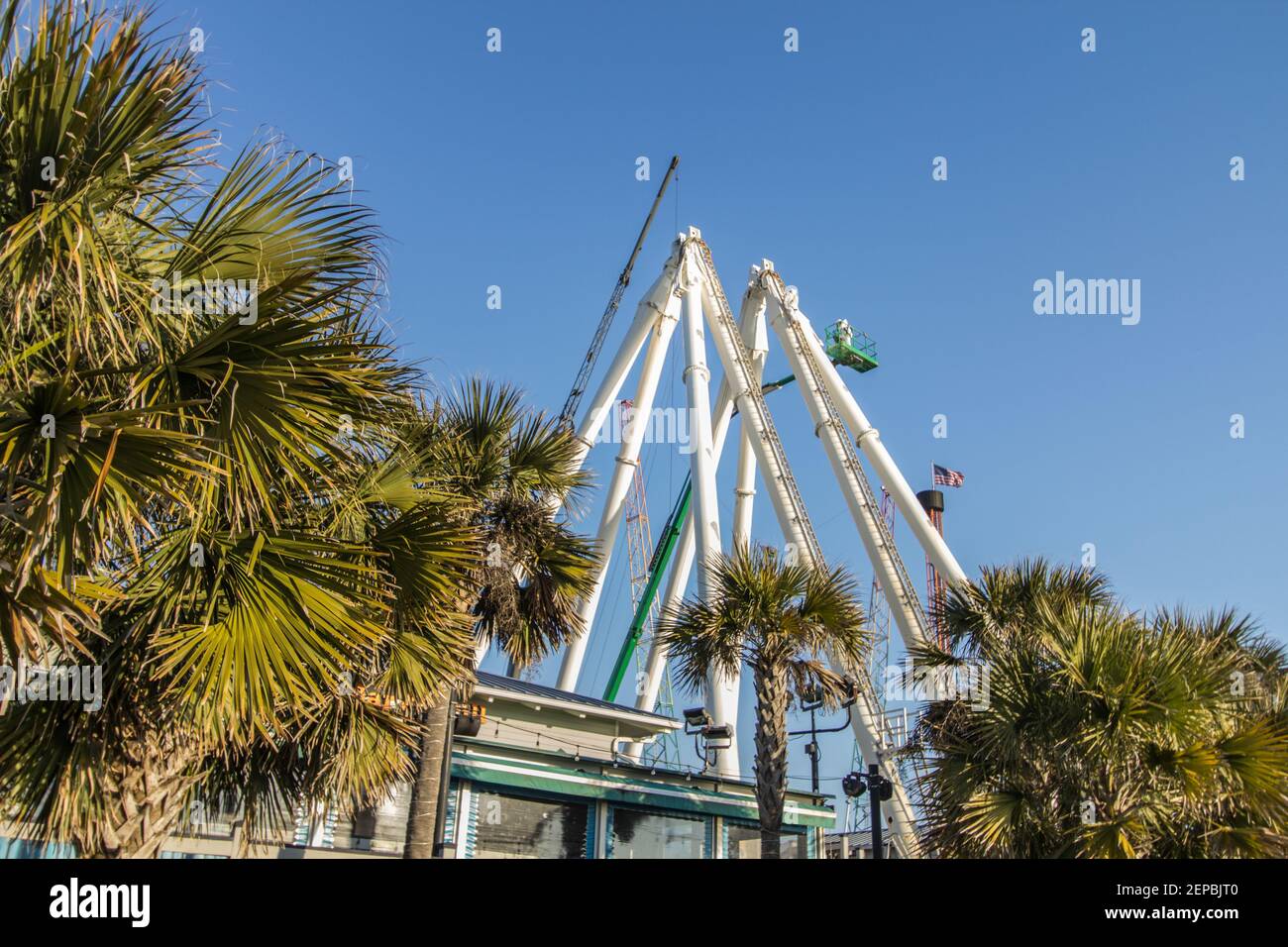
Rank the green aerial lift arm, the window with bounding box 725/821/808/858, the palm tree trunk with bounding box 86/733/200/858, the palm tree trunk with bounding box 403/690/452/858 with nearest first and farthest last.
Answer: the palm tree trunk with bounding box 86/733/200/858 → the palm tree trunk with bounding box 403/690/452/858 → the window with bounding box 725/821/808/858 → the green aerial lift arm

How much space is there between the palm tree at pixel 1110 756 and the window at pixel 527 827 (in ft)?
23.5

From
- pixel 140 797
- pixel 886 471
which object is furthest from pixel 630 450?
pixel 140 797

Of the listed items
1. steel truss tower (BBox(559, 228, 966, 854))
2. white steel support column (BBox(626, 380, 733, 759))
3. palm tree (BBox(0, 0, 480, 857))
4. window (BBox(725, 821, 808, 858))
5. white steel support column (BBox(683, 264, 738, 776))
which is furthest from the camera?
white steel support column (BBox(626, 380, 733, 759))

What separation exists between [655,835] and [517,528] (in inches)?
317

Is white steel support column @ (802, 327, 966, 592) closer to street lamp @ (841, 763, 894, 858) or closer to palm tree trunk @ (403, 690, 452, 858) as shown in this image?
street lamp @ (841, 763, 894, 858)

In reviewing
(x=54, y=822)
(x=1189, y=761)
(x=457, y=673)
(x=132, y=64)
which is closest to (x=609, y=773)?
(x=457, y=673)

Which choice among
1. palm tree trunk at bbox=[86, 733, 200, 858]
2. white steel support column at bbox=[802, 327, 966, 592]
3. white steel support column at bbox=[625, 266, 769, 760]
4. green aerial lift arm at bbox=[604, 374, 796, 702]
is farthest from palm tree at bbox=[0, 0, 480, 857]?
green aerial lift arm at bbox=[604, 374, 796, 702]

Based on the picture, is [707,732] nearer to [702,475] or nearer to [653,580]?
[702,475]

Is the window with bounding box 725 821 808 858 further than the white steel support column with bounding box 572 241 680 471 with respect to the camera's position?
No

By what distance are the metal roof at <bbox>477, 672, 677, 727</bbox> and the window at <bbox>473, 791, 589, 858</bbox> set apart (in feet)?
8.85

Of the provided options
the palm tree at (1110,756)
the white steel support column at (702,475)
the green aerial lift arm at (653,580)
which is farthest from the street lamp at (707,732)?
the green aerial lift arm at (653,580)

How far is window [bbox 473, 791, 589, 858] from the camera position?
622 inches

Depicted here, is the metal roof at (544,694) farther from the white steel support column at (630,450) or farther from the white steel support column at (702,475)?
the white steel support column at (630,450)

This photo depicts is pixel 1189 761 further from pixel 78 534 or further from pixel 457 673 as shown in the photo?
pixel 78 534
